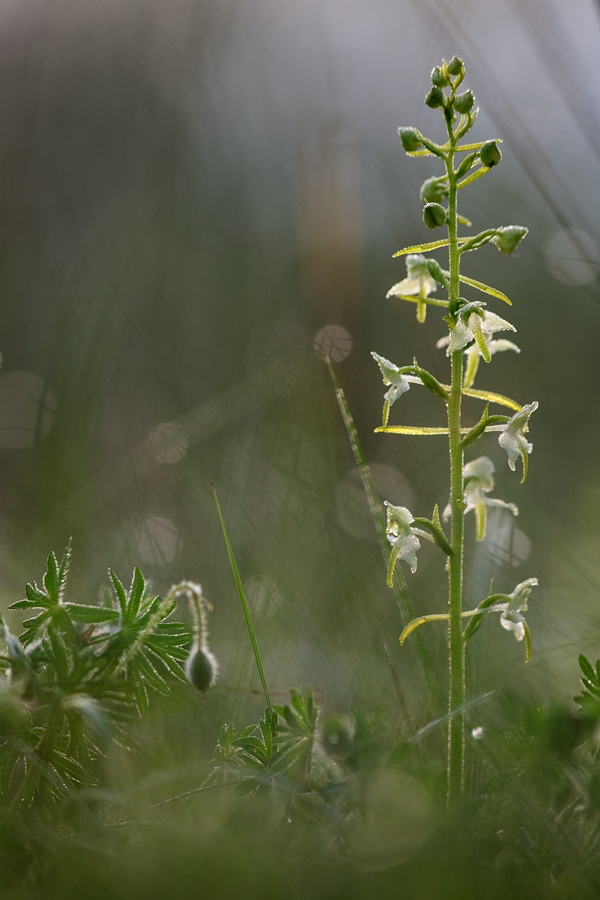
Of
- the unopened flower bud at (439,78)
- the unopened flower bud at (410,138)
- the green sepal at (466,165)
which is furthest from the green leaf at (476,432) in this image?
the unopened flower bud at (439,78)

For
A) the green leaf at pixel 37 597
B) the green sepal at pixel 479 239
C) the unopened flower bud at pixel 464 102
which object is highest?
the unopened flower bud at pixel 464 102

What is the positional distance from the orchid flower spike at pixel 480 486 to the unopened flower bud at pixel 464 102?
0.75m

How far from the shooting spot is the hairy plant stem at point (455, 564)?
1059 millimetres

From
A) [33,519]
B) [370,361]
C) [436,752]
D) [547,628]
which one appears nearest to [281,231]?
[370,361]

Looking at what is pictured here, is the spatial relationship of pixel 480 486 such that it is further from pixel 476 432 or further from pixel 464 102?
pixel 464 102

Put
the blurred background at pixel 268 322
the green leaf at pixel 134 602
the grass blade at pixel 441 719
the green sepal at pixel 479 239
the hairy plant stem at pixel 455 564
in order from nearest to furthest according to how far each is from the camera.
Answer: the grass blade at pixel 441 719, the hairy plant stem at pixel 455 564, the green leaf at pixel 134 602, the green sepal at pixel 479 239, the blurred background at pixel 268 322

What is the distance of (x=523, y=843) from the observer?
871 millimetres

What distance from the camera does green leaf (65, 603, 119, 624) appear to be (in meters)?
1.14

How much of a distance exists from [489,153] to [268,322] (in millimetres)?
3163

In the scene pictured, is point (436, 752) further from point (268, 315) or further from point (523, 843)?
point (268, 315)

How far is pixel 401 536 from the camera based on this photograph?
1286 mm

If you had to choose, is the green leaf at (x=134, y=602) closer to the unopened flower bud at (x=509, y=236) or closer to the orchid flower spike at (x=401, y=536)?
the orchid flower spike at (x=401, y=536)

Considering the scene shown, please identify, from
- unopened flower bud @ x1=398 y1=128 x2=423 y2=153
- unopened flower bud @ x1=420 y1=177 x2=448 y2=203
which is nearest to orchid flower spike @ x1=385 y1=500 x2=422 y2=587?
unopened flower bud @ x1=420 y1=177 x2=448 y2=203

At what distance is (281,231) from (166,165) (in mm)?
1094
